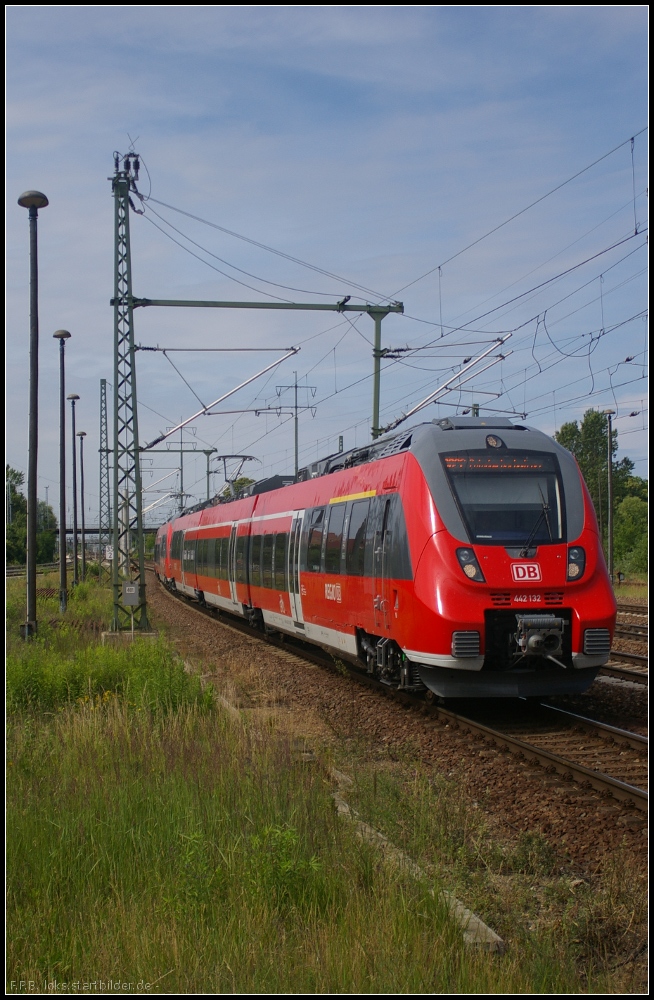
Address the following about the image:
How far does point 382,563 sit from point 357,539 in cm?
141

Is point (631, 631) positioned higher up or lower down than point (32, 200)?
lower down

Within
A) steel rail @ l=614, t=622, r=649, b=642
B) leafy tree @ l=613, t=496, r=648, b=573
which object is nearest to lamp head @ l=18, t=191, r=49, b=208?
steel rail @ l=614, t=622, r=649, b=642

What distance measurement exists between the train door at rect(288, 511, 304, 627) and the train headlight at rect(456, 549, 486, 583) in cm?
727

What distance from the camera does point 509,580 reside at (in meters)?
9.91

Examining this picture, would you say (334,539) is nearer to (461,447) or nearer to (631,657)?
(461,447)

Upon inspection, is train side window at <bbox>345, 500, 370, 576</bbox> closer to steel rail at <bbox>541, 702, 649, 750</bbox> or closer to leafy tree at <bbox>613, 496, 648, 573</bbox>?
steel rail at <bbox>541, 702, 649, 750</bbox>

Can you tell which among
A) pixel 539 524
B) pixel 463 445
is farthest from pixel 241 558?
pixel 539 524

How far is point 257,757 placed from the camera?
299 inches

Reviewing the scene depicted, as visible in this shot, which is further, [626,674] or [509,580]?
[626,674]

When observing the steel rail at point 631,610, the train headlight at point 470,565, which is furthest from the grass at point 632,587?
the train headlight at point 470,565

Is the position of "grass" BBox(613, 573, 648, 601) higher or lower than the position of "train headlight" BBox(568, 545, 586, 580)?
lower

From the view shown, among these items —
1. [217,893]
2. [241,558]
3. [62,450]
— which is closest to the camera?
[217,893]

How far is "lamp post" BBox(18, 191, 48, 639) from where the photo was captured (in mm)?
16500

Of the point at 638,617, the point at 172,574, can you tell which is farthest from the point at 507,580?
the point at 172,574
